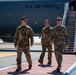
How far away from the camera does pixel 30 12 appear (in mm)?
35094

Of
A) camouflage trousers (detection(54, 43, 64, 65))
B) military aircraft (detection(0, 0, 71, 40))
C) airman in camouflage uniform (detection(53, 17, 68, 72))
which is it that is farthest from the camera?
military aircraft (detection(0, 0, 71, 40))

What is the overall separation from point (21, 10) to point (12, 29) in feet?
9.23

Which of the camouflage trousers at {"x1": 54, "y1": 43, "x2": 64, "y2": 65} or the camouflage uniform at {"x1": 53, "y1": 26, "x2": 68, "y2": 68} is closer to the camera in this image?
the camouflage trousers at {"x1": 54, "y1": 43, "x2": 64, "y2": 65}

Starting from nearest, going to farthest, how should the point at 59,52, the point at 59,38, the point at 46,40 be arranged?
1. the point at 59,52
2. the point at 59,38
3. the point at 46,40

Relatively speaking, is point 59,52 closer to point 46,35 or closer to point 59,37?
point 59,37

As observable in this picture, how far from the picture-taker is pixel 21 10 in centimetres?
3497

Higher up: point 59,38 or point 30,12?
point 30,12

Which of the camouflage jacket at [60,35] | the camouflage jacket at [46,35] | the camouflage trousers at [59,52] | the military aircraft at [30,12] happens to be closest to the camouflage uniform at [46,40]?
the camouflage jacket at [46,35]

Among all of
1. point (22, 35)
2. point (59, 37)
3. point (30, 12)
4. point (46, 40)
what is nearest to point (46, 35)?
point (46, 40)

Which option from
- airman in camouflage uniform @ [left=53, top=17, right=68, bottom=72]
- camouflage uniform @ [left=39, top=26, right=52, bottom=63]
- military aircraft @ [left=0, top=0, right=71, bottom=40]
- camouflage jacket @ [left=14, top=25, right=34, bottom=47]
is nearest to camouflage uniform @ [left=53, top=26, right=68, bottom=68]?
airman in camouflage uniform @ [left=53, top=17, right=68, bottom=72]

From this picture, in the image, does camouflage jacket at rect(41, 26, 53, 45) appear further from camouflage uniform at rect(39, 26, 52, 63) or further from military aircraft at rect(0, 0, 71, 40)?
military aircraft at rect(0, 0, 71, 40)

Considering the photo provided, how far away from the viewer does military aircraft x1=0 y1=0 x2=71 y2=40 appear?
3369 centimetres

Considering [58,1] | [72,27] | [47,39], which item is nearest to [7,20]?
[58,1]

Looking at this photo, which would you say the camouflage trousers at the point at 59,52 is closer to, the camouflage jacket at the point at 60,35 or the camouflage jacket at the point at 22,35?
the camouflage jacket at the point at 60,35
